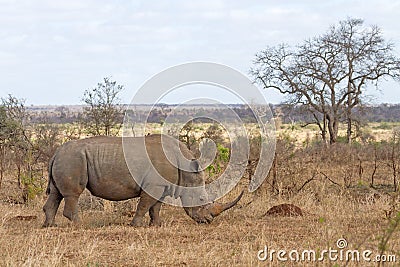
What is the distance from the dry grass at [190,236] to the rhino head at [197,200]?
0.66 feet

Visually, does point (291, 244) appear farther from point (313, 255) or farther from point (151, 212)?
point (151, 212)

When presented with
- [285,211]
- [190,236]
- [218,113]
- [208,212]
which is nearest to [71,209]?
[208,212]

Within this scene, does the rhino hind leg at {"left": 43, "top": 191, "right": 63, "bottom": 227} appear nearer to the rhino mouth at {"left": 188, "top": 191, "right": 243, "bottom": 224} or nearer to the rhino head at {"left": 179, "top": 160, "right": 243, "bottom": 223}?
the rhino head at {"left": 179, "top": 160, "right": 243, "bottom": 223}

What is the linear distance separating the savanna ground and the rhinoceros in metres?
0.37

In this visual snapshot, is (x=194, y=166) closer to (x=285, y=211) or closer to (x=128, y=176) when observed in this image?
(x=128, y=176)

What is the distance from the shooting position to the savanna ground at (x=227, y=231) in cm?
828

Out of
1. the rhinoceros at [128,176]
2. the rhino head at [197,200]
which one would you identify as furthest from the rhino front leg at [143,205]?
the rhino head at [197,200]

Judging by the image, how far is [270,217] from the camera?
1236 centimetres

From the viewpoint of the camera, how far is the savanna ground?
828cm

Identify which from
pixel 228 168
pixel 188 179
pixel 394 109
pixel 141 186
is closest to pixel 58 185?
Answer: pixel 141 186

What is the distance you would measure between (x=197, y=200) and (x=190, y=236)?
186 centimetres

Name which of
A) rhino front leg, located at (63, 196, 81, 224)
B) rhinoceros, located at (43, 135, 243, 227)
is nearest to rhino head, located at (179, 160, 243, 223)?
rhinoceros, located at (43, 135, 243, 227)

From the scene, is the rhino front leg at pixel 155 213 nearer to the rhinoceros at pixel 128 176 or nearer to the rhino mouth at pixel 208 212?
the rhinoceros at pixel 128 176

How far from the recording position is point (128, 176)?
39.8ft
